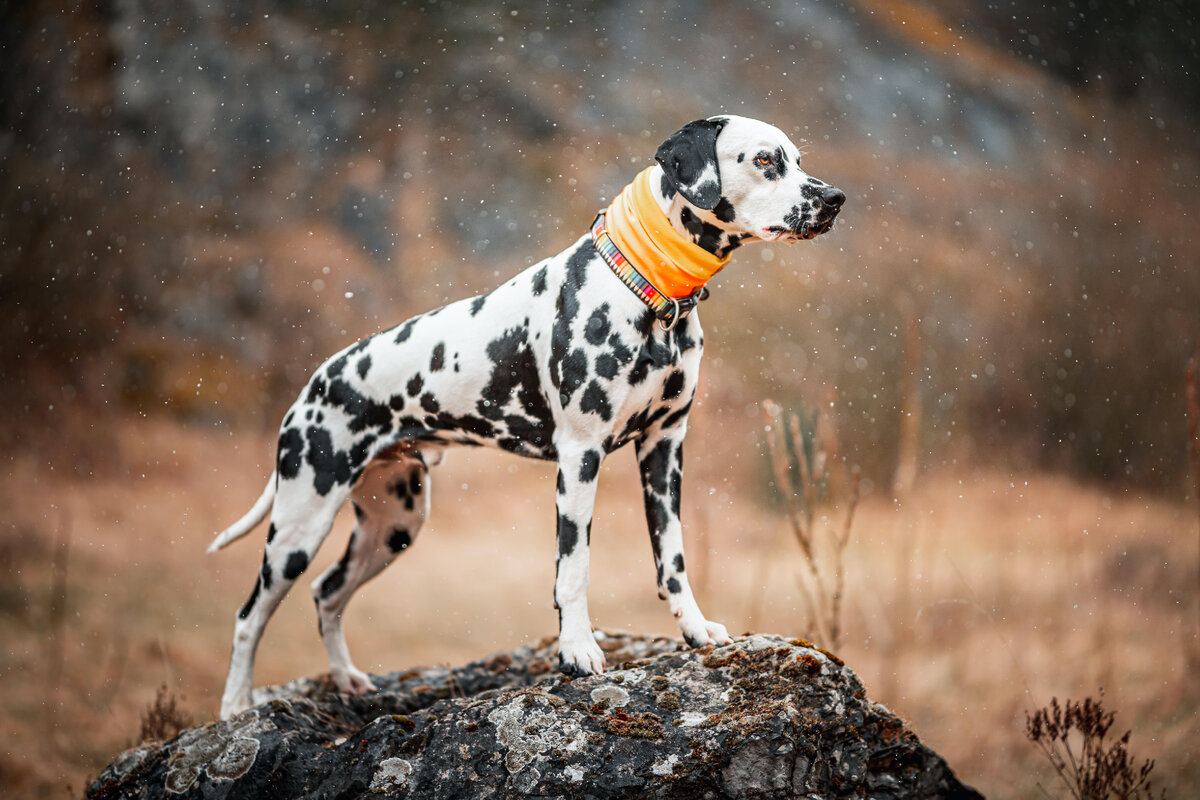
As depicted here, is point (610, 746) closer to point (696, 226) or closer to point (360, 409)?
point (360, 409)

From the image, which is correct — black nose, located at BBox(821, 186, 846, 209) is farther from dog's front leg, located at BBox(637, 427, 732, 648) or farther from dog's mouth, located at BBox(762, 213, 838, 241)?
dog's front leg, located at BBox(637, 427, 732, 648)

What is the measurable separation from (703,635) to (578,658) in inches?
18.6

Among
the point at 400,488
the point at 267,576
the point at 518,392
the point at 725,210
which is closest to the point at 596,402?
the point at 518,392

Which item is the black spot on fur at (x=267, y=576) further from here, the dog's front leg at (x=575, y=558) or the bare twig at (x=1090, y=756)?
the bare twig at (x=1090, y=756)

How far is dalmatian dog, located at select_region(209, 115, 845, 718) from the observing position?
3318mm

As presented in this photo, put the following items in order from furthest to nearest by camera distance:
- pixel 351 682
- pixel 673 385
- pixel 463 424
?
pixel 351 682 → pixel 463 424 → pixel 673 385

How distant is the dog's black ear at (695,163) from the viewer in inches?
129

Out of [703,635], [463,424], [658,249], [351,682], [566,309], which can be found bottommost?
[351,682]

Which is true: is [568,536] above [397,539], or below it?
below

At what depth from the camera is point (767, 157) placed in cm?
329

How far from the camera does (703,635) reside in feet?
11.6

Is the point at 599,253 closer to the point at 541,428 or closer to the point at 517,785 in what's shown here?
the point at 541,428

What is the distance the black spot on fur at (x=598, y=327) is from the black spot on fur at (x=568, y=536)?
0.61m

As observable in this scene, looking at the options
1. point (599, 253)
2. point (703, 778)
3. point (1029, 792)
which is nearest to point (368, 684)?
point (703, 778)
